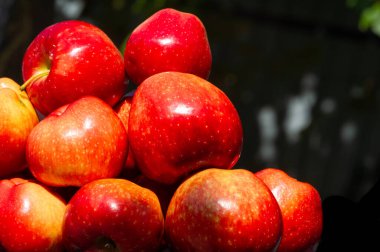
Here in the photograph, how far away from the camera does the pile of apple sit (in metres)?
1.06

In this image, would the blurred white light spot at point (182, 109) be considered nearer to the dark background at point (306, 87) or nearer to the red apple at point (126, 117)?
the red apple at point (126, 117)

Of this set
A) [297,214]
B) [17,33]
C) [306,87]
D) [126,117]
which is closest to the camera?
[297,214]

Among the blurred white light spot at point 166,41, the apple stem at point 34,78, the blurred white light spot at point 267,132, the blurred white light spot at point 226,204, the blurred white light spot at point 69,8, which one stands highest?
the blurred white light spot at point 166,41

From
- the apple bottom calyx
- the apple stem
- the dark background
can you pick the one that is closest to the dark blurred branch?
the dark background

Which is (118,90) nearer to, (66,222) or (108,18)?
(66,222)

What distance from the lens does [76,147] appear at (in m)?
1.14

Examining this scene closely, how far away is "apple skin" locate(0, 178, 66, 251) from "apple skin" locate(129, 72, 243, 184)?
0.60 feet

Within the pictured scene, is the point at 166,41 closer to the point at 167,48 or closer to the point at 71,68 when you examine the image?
the point at 167,48

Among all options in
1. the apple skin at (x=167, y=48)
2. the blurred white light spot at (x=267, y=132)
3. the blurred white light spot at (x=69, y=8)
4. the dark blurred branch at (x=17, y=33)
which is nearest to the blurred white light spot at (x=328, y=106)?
the blurred white light spot at (x=267, y=132)

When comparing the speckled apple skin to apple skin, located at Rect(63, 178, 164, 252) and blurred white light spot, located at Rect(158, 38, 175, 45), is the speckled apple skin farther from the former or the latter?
blurred white light spot, located at Rect(158, 38, 175, 45)

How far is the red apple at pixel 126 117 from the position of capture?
4.17 ft

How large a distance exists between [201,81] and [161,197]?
0.77 ft

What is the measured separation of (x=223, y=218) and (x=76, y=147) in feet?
0.98

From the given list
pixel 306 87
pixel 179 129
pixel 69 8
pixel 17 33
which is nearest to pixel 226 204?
pixel 179 129
